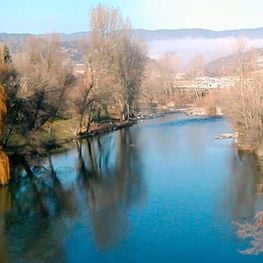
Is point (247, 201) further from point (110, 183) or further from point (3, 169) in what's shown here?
point (3, 169)

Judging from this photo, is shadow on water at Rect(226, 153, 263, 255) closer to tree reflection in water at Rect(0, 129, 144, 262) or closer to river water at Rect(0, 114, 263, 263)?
river water at Rect(0, 114, 263, 263)

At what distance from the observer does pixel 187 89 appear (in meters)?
65.1

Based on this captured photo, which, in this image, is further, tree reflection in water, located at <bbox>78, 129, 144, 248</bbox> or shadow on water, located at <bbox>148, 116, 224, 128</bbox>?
shadow on water, located at <bbox>148, 116, 224, 128</bbox>

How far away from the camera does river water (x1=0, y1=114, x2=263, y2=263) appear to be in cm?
1460

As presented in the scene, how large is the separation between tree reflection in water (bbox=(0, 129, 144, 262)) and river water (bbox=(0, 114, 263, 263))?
3 centimetres

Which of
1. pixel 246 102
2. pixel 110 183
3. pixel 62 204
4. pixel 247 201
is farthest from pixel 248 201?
pixel 246 102

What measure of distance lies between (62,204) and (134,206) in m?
2.93

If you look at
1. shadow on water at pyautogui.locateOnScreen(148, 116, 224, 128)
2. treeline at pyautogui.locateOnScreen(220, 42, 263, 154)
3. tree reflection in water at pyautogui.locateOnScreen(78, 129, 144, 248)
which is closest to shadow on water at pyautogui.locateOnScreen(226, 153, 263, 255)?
treeline at pyautogui.locateOnScreen(220, 42, 263, 154)

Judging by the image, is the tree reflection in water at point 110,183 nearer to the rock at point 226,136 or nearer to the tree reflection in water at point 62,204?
the tree reflection in water at point 62,204

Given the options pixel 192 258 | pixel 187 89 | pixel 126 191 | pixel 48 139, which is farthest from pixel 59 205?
pixel 187 89

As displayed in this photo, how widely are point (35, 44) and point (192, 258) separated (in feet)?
103

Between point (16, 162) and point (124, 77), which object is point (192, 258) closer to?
point (16, 162)

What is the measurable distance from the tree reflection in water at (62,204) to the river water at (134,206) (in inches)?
1.3

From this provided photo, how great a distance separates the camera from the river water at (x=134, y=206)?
1460cm
